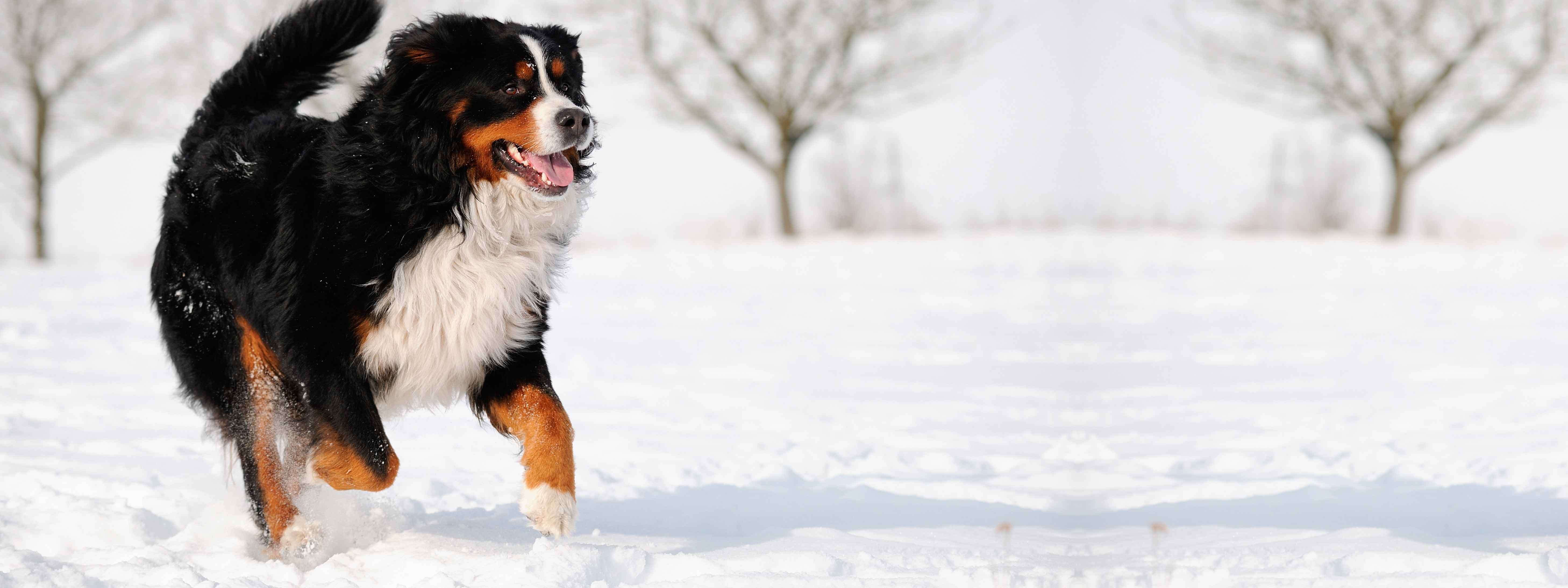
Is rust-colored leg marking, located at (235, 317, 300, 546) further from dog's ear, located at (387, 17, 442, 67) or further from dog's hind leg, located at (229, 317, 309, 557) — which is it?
dog's ear, located at (387, 17, 442, 67)

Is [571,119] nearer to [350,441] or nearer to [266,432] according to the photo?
[350,441]

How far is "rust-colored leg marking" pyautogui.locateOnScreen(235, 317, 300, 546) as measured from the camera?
359 cm

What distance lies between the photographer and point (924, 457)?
4949mm

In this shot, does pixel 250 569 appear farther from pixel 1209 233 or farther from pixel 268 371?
pixel 1209 233

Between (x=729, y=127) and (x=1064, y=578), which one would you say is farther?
(x=729, y=127)

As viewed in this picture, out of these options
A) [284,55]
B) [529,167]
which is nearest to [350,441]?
[529,167]

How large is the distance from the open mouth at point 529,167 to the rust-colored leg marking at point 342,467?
3.00ft

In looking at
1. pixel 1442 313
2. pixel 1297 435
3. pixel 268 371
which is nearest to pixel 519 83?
pixel 268 371

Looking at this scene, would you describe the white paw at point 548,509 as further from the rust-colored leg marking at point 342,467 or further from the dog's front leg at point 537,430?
the rust-colored leg marking at point 342,467

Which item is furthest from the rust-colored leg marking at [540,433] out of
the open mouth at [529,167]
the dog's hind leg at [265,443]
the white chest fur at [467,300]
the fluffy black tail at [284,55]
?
the fluffy black tail at [284,55]

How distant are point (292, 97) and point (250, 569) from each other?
195cm

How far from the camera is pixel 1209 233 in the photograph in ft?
62.2

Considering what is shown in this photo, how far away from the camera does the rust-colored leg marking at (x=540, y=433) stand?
3326 millimetres

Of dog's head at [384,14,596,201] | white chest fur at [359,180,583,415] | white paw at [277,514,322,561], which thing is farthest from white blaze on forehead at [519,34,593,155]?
white paw at [277,514,322,561]
